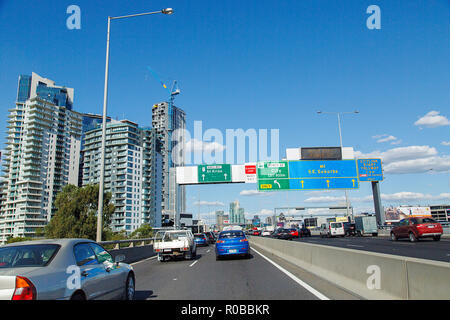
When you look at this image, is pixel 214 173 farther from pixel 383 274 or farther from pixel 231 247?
pixel 383 274

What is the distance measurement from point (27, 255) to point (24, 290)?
43.5 inches

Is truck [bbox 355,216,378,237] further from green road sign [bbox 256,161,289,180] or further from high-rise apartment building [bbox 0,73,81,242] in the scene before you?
high-rise apartment building [bbox 0,73,81,242]

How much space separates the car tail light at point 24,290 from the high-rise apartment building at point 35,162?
120 m

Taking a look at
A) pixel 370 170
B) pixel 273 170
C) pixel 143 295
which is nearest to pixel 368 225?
pixel 370 170

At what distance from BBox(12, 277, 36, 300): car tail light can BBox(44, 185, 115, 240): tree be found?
57700 mm

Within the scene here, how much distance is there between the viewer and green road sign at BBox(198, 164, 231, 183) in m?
42.7

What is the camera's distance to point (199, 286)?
912cm

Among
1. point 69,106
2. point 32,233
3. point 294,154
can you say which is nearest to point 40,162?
point 32,233

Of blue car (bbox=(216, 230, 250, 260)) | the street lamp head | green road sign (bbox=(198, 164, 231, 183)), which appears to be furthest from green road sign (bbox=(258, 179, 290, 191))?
the street lamp head

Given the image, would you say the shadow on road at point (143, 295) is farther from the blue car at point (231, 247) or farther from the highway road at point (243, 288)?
the blue car at point (231, 247)

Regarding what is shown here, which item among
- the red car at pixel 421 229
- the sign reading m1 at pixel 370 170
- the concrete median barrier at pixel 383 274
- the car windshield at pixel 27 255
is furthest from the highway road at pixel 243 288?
the sign reading m1 at pixel 370 170

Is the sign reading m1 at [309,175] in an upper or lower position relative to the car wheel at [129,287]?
upper

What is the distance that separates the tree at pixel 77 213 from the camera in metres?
59.1
